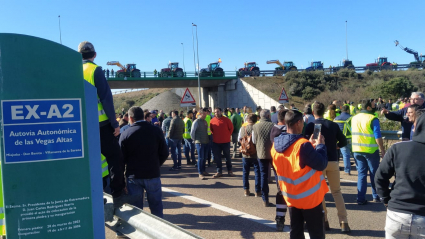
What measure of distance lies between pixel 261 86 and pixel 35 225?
43842 millimetres

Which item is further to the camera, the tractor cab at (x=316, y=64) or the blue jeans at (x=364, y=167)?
the tractor cab at (x=316, y=64)

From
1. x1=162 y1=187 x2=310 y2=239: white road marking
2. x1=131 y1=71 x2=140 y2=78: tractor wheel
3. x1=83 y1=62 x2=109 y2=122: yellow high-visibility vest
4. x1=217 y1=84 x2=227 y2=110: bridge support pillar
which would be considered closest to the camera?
x1=83 y1=62 x2=109 y2=122: yellow high-visibility vest

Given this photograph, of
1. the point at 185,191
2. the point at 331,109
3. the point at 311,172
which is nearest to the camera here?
the point at 311,172

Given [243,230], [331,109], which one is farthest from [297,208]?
[331,109]

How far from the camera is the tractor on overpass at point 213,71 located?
1865 inches

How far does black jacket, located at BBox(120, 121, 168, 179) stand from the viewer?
506 centimetres

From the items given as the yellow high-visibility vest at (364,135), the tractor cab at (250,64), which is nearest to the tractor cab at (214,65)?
the tractor cab at (250,64)

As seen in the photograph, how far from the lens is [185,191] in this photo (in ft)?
29.6

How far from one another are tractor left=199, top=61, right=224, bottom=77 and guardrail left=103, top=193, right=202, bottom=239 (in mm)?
43359

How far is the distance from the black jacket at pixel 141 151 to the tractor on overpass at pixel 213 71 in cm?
4224

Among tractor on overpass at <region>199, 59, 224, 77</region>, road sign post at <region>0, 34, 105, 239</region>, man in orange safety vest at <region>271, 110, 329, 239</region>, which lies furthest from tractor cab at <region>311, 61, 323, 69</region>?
road sign post at <region>0, 34, 105, 239</region>

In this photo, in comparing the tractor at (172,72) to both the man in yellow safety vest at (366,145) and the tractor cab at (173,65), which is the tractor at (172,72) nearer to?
the tractor cab at (173,65)

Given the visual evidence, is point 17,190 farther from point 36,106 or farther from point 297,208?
point 297,208

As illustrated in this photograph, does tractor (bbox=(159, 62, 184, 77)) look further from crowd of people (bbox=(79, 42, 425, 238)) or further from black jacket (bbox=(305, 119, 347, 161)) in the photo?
black jacket (bbox=(305, 119, 347, 161))
